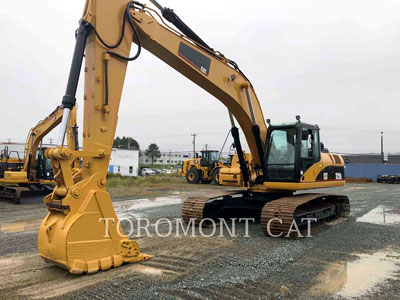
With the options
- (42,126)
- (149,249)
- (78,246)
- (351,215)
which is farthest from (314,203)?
(42,126)

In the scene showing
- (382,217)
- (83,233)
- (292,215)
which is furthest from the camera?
(382,217)

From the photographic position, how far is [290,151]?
767cm

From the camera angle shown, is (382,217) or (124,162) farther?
(124,162)

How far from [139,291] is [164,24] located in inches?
169

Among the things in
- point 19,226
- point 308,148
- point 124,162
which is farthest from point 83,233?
point 124,162

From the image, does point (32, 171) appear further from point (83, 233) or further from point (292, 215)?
point (292, 215)

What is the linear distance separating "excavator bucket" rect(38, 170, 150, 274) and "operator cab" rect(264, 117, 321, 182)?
163 inches

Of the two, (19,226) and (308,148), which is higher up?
(308,148)

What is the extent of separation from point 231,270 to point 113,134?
268 centimetres

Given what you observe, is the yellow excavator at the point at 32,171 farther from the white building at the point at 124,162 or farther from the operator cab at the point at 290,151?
the white building at the point at 124,162

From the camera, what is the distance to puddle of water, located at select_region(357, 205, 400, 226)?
363 inches

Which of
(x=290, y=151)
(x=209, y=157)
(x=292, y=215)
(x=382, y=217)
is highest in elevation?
(x=209, y=157)

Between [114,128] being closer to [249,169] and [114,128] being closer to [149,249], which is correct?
[149,249]

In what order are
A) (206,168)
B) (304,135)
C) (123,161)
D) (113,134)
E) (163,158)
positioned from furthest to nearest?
(163,158) < (123,161) < (206,168) < (304,135) < (113,134)
